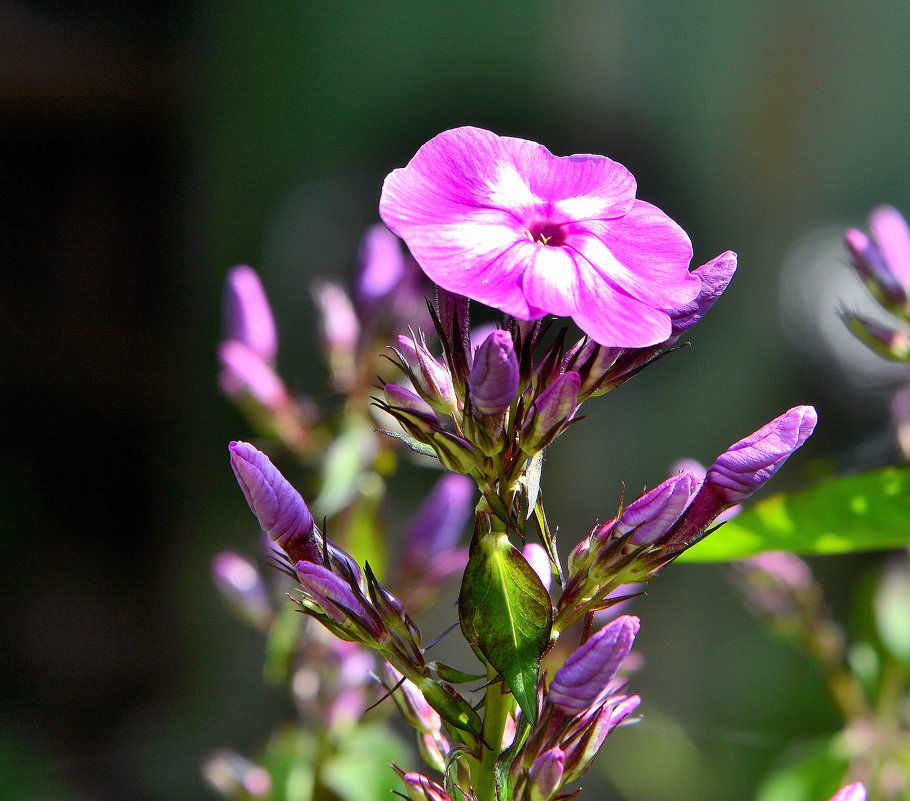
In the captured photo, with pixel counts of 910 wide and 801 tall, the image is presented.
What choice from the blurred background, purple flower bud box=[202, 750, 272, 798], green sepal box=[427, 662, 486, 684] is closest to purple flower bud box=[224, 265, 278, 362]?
purple flower bud box=[202, 750, 272, 798]

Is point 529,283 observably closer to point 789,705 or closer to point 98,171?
point 789,705

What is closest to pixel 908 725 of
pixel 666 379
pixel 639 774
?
pixel 639 774

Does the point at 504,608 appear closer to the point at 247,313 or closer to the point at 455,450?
the point at 455,450

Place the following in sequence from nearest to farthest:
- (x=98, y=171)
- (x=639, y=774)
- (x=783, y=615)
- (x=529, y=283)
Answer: (x=529, y=283), (x=783, y=615), (x=639, y=774), (x=98, y=171)

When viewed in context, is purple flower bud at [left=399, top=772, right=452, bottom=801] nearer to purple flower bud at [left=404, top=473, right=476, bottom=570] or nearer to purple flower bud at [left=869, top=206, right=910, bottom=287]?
purple flower bud at [left=404, top=473, right=476, bottom=570]

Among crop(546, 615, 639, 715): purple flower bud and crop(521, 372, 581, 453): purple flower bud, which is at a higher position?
crop(521, 372, 581, 453): purple flower bud

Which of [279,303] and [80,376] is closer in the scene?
[279,303]
